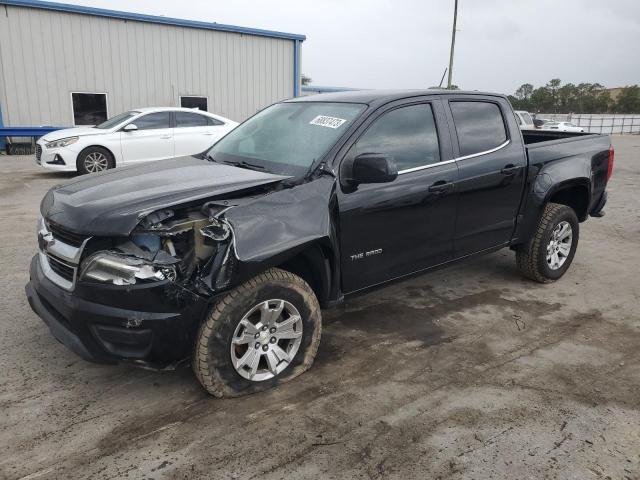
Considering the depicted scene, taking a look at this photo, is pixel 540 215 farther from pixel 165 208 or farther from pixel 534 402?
pixel 165 208

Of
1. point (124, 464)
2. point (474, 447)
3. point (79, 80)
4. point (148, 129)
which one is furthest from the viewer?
point (79, 80)

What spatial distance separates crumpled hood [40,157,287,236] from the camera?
277 cm

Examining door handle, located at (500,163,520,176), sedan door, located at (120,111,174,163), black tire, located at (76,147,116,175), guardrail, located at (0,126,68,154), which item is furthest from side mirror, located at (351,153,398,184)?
guardrail, located at (0,126,68,154)

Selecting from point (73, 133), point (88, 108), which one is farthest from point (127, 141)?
point (88, 108)

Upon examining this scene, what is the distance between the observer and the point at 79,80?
16.3m

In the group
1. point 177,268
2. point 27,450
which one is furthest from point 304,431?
point 27,450

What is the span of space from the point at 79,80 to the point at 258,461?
16.7m

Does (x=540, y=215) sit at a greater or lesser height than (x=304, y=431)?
greater

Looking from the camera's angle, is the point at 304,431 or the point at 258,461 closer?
the point at 258,461

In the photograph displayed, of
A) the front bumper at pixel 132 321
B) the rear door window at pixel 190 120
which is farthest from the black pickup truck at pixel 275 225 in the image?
the rear door window at pixel 190 120

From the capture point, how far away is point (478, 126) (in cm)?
439

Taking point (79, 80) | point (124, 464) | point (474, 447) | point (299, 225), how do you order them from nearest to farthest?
1. point (124, 464)
2. point (474, 447)
3. point (299, 225)
4. point (79, 80)

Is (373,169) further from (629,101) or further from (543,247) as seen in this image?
(629,101)

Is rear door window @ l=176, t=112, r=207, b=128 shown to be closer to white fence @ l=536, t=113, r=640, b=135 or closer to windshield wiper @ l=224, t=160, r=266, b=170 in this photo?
windshield wiper @ l=224, t=160, r=266, b=170
